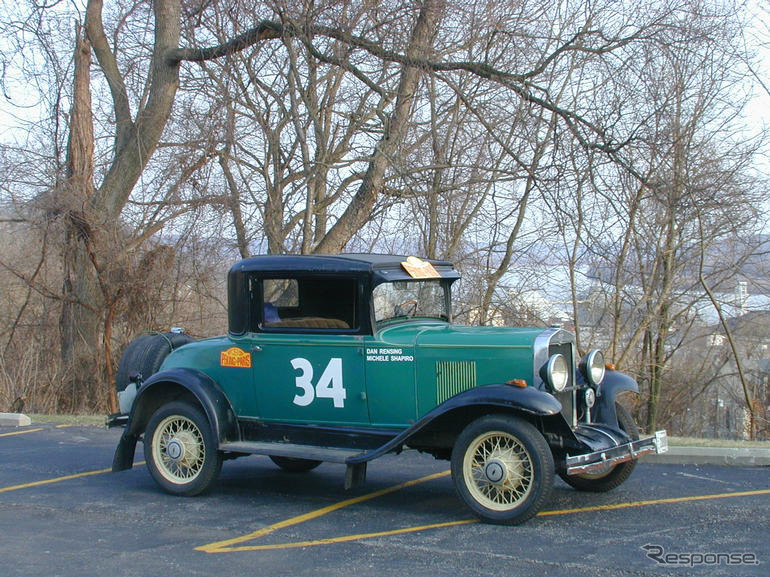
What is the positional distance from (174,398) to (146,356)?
685 mm

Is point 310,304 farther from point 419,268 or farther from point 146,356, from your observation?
point 146,356

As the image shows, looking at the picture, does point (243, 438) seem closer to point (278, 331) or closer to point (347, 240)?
point (278, 331)

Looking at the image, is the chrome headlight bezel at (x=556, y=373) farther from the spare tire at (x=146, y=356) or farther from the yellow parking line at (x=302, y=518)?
the spare tire at (x=146, y=356)

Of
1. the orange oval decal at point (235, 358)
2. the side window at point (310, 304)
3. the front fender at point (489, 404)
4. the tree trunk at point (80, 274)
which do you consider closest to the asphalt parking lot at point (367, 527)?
the front fender at point (489, 404)

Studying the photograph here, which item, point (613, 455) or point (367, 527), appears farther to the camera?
point (613, 455)

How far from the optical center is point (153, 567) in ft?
16.5

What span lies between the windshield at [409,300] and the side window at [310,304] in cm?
22

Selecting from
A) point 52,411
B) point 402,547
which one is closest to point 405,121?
point 52,411

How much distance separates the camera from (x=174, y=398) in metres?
7.41

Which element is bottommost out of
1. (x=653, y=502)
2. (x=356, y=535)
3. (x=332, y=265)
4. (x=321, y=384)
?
(x=356, y=535)

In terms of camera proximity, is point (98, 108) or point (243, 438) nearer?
→ point (243, 438)

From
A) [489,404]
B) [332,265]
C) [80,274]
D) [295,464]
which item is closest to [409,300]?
[332,265]

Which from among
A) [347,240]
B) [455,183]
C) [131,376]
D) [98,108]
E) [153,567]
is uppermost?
[98,108]

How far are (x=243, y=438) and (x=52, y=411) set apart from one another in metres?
9.50
